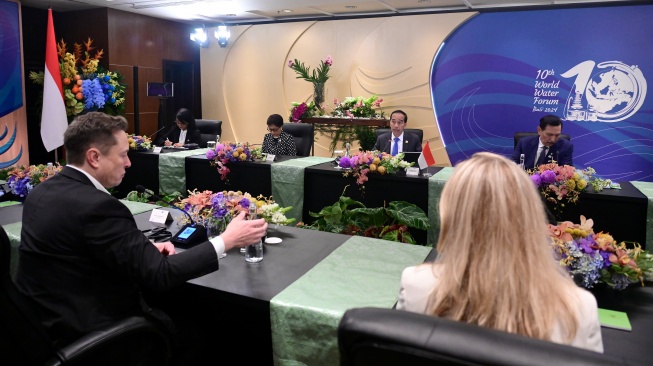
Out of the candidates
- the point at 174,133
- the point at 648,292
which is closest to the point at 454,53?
the point at 174,133

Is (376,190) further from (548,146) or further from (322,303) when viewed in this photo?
(322,303)

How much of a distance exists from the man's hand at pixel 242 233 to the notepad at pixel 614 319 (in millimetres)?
1037

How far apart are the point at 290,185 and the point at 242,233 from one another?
2.30 m

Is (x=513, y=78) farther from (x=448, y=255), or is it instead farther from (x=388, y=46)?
(x=448, y=255)

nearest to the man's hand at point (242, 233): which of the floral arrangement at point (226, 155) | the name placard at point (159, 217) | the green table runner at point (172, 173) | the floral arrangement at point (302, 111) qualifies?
the name placard at point (159, 217)

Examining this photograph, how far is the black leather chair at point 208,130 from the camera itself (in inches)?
225

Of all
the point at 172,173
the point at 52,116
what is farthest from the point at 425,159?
the point at 52,116

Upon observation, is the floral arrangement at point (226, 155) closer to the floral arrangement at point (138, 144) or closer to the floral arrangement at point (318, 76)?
the floral arrangement at point (138, 144)

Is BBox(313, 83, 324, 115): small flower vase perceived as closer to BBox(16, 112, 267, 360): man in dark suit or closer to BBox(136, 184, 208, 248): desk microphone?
BBox(136, 184, 208, 248): desk microphone

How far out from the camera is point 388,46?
685cm

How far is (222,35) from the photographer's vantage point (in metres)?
7.89

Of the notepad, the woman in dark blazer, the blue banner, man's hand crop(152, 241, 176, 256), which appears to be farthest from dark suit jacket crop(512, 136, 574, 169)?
the woman in dark blazer

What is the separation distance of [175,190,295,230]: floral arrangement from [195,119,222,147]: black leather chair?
3.66 metres

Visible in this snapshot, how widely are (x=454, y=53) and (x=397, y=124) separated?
2162mm
